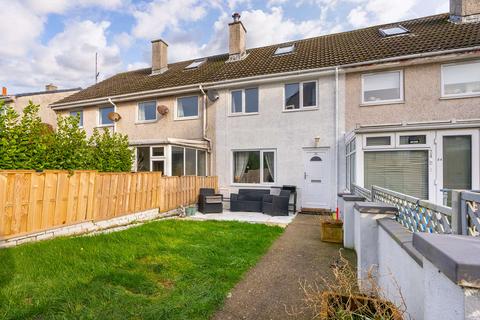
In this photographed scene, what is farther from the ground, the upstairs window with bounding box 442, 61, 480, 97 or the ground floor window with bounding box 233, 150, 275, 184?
the upstairs window with bounding box 442, 61, 480, 97

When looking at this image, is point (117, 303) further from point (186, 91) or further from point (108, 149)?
point (186, 91)

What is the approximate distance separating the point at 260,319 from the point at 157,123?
12.1 meters

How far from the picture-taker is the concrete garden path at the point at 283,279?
324 cm

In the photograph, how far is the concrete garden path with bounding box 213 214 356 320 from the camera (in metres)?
3.24

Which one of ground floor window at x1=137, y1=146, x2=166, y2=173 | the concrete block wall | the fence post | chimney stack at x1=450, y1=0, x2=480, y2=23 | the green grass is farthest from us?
ground floor window at x1=137, y1=146, x2=166, y2=173

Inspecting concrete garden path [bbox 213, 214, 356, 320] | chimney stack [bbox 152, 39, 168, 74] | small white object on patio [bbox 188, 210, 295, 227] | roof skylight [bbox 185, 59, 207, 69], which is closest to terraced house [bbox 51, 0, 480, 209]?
roof skylight [bbox 185, 59, 207, 69]

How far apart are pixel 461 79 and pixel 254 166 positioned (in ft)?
26.7

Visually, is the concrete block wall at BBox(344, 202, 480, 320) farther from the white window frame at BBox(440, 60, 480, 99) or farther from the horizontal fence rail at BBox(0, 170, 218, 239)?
the white window frame at BBox(440, 60, 480, 99)

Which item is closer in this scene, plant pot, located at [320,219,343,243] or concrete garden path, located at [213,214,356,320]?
concrete garden path, located at [213,214,356,320]

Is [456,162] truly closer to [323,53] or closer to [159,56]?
[323,53]

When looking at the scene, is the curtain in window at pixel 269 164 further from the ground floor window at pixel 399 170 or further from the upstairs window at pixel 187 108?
the upstairs window at pixel 187 108

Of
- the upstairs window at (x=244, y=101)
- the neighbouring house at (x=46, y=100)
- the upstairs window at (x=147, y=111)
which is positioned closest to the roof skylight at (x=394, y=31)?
the upstairs window at (x=244, y=101)

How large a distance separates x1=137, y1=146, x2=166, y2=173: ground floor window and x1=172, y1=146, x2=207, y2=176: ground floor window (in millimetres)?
482

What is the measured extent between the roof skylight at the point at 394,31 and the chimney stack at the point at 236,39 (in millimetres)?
6993
